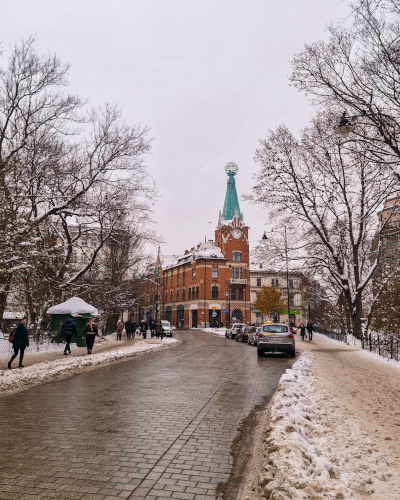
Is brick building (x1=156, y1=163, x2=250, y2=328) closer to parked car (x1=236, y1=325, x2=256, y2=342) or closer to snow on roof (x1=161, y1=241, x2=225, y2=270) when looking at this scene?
snow on roof (x1=161, y1=241, x2=225, y2=270)

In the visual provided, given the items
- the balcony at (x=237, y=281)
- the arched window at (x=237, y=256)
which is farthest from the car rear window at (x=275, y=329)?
the arched window at (x=237, y=256)

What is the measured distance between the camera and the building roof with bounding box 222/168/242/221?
76881 millimetres

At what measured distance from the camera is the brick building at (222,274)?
238 ft

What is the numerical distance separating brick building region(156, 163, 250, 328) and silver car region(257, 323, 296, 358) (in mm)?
50248

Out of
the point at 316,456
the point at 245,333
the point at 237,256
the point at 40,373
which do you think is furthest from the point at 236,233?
the point at 316,456

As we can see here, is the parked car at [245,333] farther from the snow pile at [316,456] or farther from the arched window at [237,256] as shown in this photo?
the arched window at [237,256]

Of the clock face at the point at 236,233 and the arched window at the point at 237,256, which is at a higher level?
the clock face at the point at 236,233

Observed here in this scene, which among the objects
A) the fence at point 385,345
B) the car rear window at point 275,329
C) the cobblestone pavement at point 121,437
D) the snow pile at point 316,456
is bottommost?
the cobblestone pavement at point 121,437

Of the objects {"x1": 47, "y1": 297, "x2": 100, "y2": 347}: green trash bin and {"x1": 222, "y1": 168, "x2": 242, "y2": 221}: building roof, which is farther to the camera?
{"x1": 222, "y1": 168, "x2": 242, "y2": 221}: building roof

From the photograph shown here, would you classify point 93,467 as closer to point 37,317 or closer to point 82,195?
point 82,195

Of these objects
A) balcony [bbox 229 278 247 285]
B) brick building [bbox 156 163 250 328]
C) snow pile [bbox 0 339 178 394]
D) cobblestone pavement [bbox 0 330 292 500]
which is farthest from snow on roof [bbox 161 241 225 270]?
cobblestone pavement [bbox 0 330 292 500]

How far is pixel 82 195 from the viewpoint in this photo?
2291 cm

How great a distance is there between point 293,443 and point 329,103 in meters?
12.3

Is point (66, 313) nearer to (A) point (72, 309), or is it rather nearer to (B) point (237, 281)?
(A) point (72, 309)
